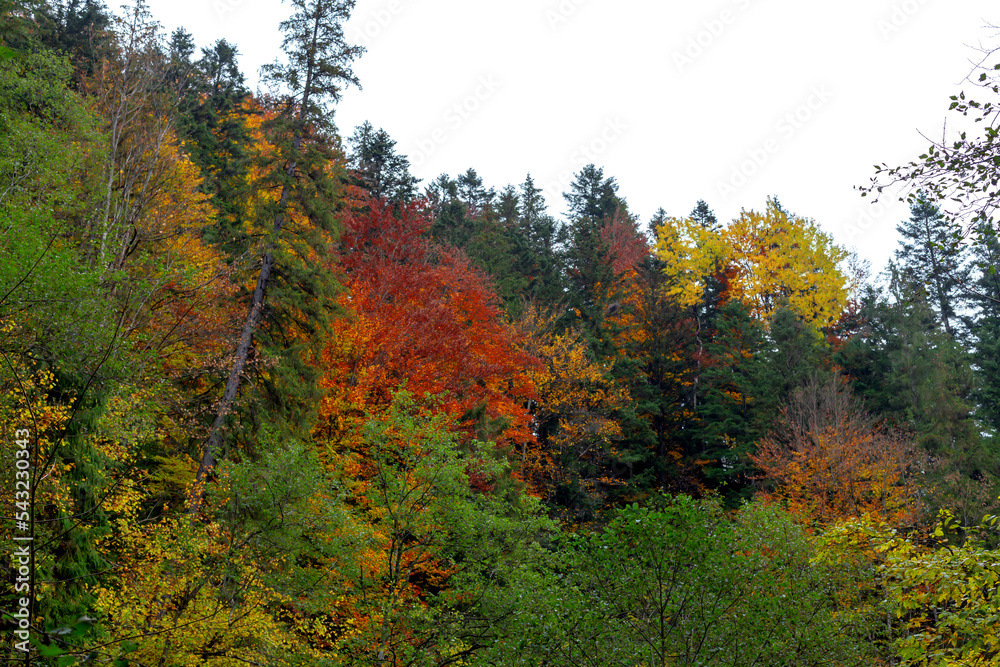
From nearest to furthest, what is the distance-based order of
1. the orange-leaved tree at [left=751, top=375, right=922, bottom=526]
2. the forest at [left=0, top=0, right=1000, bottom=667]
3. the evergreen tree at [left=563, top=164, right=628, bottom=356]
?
the forest at [left=0, top=0, right=1000, bottom=667] < the orange-leaved tree at [left=751, top=375, right=922, bottom=526] < the evergreen tree at [left=563, top=164, right=628, bottom=356]

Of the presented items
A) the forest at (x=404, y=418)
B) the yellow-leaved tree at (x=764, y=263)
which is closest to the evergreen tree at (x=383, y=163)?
the forest at (x=404, y=418)

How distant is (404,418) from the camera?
1334 centimetres

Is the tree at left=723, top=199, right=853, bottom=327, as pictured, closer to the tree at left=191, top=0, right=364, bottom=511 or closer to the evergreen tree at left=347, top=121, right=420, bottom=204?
the evergreen tree at left=347, top=121, right=420, bottom=204

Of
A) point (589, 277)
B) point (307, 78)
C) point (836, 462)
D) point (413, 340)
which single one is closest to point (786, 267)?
point (589, 277)

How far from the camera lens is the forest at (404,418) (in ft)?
30.0

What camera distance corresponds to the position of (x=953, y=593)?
7.35 m

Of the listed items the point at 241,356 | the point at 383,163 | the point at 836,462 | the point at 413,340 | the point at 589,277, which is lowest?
the point at 836,462

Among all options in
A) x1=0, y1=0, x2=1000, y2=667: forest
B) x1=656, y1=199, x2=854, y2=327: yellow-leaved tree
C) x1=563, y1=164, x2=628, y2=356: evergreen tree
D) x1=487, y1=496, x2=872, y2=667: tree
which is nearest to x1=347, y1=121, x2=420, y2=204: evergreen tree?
x1=0, y1=0, x2=1000, y2=667: forest

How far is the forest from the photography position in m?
9.13

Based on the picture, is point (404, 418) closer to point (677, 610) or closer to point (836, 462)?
point (677, 610)

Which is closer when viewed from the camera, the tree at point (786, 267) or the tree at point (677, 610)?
the tree at point (677, 610)

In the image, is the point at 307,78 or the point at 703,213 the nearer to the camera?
the point at 307,78

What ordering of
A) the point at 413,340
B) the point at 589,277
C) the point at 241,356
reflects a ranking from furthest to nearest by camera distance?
the point at 589,277 < the point at 413,340 < the point at 241,356

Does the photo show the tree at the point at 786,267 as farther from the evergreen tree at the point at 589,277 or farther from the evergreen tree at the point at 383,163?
the evergreen tree at the point at 383,163
